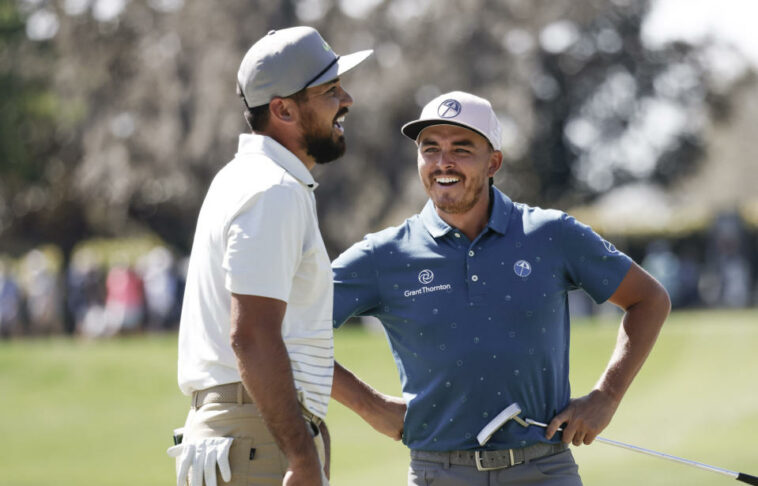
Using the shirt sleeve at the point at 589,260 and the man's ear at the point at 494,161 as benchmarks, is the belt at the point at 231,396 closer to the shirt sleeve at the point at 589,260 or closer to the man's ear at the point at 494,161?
the shirt sleeve at the point at 589,260

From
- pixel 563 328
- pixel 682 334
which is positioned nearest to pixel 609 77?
pixel 682 334

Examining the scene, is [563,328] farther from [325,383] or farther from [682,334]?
[682,334]

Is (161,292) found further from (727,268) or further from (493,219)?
(493,219)

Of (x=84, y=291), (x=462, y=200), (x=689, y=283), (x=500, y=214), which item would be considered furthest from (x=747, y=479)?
(x=689, y=283)

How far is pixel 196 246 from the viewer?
395 cm

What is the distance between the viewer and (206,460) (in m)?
3.80

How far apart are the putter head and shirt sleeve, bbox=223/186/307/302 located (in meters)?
1.21

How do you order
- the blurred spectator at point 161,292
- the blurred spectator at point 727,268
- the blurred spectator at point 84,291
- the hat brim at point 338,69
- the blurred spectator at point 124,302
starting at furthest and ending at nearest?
the blurred spectator at point 727,268, the blurred spectator at point 84,291, the blurred spectator at point 161,292, the blurred spectator at point 124,302, the hat brim at point 338,69

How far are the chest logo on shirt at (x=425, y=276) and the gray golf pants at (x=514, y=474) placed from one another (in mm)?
719

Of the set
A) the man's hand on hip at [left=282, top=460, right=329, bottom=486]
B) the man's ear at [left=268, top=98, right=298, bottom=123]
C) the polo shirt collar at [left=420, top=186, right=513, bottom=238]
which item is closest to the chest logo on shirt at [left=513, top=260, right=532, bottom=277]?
the polo shirt collar at [left=420, top=186, right=513, bottom=238]

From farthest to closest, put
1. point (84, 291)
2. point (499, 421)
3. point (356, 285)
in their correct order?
point (84, 291)
point (356, 285)
point (499, 421)

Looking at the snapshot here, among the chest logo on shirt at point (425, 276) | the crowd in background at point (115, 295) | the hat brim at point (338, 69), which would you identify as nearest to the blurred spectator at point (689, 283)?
the crowd in background at point (115, 295)

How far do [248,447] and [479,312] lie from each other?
1.23 meters

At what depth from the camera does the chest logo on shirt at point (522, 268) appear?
184 inches
